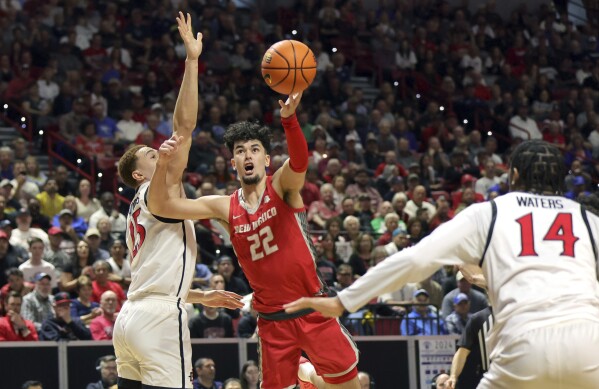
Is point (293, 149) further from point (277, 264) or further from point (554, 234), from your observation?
Result: point (554, 234)

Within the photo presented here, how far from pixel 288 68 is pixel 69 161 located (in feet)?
33.7

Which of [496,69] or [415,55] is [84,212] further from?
[496,69]

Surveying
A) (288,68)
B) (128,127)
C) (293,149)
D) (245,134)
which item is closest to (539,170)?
(293,149)

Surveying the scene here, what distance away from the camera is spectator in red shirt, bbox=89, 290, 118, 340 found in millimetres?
12555

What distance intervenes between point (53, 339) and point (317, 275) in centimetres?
557

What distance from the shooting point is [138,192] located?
744 cm

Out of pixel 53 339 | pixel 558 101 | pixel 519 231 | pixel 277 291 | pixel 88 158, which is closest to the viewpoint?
pixel 519 231

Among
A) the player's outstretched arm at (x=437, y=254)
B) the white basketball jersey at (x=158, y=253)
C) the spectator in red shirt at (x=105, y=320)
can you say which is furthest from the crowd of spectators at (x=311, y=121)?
the player's outstretched arm at (x=437, y=254)

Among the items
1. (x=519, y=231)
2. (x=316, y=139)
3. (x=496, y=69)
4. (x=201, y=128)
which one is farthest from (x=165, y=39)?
(x=519, y=231)

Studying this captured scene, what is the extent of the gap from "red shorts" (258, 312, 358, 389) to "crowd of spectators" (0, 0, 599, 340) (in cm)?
542

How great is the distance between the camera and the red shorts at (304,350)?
7391mm

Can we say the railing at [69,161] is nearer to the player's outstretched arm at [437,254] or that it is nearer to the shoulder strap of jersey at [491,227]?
the player's outstretched arm at [437,254]

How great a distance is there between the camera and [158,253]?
7.16 m

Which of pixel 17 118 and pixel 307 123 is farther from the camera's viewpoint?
pixel 307 123
